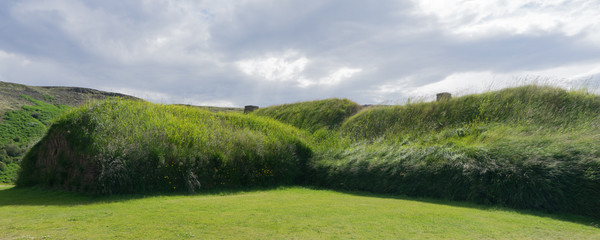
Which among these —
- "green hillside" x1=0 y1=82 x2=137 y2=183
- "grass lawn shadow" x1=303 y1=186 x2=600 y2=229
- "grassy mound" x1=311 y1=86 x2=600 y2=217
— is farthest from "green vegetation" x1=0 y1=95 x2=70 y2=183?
"grass lawn shadow" x1=303 y1=186 x2=600 y2=229

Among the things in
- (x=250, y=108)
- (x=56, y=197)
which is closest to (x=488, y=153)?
(x=56, y=197)

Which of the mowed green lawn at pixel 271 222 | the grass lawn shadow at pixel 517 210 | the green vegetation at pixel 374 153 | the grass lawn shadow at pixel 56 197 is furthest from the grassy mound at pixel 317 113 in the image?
the mowed green lawn at pixel 271 222

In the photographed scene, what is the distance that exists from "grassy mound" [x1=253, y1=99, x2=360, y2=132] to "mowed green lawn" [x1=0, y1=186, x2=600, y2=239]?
11.6m

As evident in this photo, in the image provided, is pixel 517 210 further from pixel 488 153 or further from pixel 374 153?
pixel 374 153

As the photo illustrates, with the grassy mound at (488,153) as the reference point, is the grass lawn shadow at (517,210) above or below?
below

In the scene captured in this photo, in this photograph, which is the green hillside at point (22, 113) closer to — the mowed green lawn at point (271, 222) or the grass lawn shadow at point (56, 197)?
the grass lawn shadow at point (56, 197)

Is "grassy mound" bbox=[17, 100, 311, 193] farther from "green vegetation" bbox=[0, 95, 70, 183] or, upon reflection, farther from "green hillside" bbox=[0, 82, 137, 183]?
"green vegetation" bbox=[0, 95, 70, 183]

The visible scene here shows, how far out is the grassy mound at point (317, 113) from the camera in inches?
766

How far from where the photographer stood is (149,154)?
10367 mm

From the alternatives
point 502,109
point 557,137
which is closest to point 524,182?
point 557,137

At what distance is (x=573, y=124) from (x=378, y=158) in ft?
21.9

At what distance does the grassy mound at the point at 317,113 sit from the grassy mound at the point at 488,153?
274cm

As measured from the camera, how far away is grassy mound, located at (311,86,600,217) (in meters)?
7.86

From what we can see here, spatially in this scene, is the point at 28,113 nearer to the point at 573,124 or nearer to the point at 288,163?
the point at 288,163
